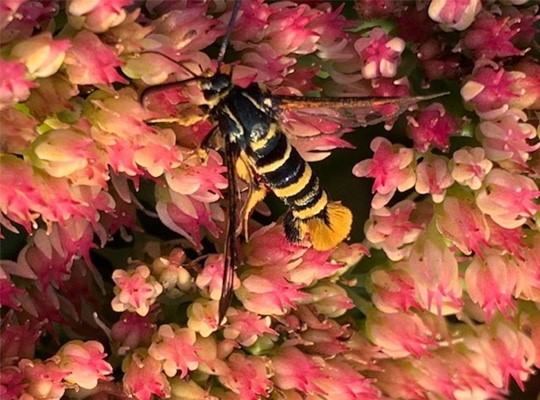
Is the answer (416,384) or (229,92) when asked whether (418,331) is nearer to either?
(416,384)

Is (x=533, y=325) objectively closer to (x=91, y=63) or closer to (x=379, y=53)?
(x=379, y=53)

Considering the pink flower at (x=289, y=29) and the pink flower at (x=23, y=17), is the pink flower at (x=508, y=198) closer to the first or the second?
the pink flower at (x=289, y=29)

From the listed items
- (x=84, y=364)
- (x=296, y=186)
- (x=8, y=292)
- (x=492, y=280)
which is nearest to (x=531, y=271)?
(x=492, y=280)

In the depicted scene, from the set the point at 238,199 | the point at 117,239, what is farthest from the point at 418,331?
the point at 117,239

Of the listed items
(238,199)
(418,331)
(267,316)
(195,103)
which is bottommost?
(418,331)

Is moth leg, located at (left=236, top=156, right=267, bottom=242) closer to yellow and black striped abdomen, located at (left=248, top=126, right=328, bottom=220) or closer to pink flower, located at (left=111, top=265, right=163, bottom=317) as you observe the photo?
yellow and black striped abdomen, located at (left=248, top=126, right=328, bottom=220)

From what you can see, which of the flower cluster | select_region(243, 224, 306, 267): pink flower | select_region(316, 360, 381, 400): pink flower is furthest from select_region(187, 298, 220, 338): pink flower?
select_region(316, 360, 381, 400): pink flower
